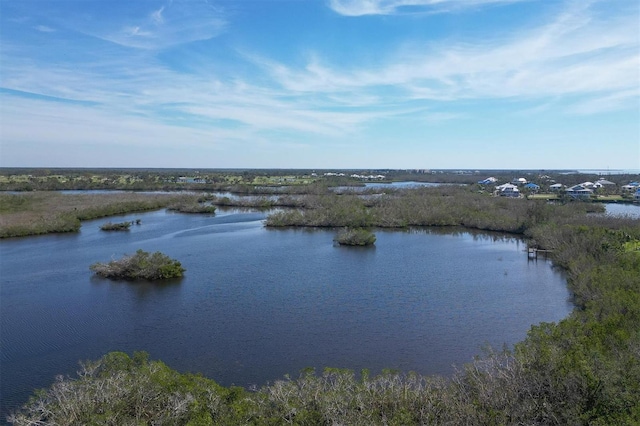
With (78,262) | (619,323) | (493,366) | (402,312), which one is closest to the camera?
(493,366)

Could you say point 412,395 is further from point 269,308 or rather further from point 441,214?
A: point 441,214

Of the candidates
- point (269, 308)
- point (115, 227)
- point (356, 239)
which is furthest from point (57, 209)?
point (269, 308)

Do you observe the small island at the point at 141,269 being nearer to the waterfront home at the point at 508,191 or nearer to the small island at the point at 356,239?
the small island at the point at 356,239

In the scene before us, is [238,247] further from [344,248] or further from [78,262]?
[78,262]

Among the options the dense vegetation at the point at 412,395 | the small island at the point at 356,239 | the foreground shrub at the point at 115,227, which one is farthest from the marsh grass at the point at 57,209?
the dense vegetation at the point at 412,395

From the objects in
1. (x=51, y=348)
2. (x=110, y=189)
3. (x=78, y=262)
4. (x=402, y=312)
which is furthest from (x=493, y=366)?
(x=110, y=189)

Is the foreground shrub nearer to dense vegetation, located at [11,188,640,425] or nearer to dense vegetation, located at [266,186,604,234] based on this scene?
dense vegetation, located at [266,186,604,234]
